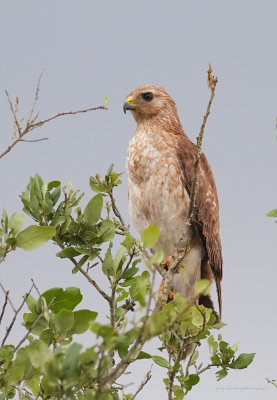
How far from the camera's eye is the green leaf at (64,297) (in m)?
3.31

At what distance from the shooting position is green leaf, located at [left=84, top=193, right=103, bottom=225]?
3543 mm

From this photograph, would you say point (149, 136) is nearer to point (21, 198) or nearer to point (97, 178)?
point (97, 178)

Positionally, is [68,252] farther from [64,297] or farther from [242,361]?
[242,361]

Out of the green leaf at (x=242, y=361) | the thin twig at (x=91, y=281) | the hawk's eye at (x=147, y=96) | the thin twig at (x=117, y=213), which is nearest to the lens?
the thin twig at (x=91, y=281)

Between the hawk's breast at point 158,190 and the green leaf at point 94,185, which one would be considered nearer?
the green leaf at point 94,185

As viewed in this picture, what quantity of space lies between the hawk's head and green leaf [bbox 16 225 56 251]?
3654 millimetres

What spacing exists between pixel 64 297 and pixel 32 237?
56 centimetres

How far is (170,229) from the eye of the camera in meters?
5.63

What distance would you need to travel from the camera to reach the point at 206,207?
5719 mm

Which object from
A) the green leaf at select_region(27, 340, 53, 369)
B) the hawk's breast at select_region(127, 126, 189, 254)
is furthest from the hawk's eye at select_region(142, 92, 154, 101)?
the green leaf at select_region(27, 340, 53, 369)

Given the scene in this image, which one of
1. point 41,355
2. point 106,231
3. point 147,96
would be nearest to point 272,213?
point 106,231

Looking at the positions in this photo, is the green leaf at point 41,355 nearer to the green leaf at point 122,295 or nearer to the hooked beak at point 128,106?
the green leaf at point 122,295

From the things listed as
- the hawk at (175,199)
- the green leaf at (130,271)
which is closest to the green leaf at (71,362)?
the green leaf at (130,271)

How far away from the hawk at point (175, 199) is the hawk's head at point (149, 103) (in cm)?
32
